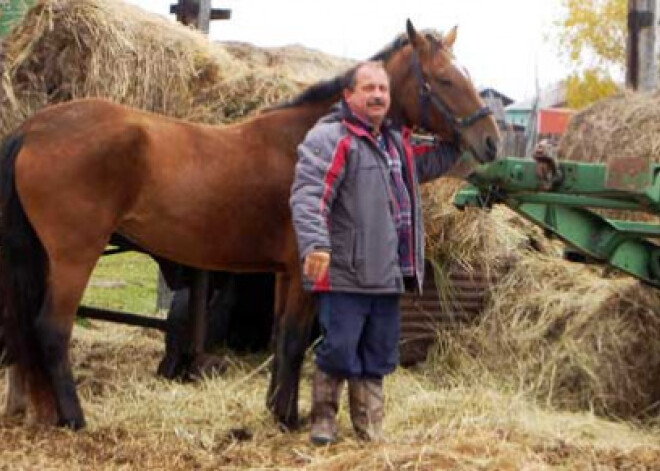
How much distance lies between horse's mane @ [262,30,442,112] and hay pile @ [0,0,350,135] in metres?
1.28

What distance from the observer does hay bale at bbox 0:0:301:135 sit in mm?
6863

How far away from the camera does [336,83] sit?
238 inches

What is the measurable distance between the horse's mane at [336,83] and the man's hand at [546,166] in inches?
37.2

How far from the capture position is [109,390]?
22.5 feet

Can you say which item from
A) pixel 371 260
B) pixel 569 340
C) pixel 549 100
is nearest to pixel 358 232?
pixel 371 260

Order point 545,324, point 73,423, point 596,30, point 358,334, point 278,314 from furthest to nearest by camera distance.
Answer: point 596,30 < point 545,324 < point 278,314 < point 73,423 < point 358,334

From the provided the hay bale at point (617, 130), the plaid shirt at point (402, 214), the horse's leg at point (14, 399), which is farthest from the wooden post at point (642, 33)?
the horse's leg at point (14, 399)

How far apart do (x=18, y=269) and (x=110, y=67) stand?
162 centimetres

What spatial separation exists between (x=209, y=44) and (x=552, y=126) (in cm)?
3883

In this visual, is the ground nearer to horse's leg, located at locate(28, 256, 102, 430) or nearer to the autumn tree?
horse's leg, located at locate(28, 256, 102, 430)

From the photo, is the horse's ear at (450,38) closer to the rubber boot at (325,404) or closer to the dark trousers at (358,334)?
the dark trousers at (358,334)

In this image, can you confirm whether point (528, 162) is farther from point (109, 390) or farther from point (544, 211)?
point (109, 390)

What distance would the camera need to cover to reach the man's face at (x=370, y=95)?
202 inches

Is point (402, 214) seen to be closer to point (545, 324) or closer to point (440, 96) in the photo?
point (440, 96)
